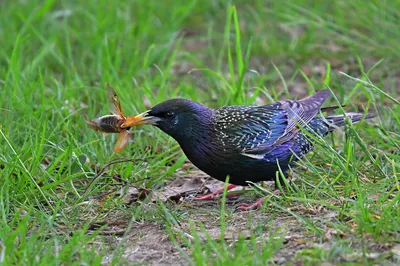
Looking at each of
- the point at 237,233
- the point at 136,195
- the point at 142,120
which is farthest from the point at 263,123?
the point at 237,233

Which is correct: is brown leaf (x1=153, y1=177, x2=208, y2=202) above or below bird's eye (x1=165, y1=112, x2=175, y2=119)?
below

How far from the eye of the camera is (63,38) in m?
8.82

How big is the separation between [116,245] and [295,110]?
1.94 m

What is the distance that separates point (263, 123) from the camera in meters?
5.87

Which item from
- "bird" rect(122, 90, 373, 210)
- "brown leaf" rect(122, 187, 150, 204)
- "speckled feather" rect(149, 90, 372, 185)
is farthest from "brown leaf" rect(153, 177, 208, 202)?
"speckled feather" rect(149, 90, 372, 185)

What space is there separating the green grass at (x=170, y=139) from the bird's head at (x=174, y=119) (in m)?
0.48

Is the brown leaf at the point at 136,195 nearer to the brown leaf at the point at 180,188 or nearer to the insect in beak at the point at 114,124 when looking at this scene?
the brown leaf at the point at 180,188

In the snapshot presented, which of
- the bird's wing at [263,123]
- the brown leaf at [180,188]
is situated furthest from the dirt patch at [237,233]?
the bird's wing at [263,123]

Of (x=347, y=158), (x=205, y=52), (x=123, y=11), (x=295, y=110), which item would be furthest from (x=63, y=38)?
(x=347, y=158)

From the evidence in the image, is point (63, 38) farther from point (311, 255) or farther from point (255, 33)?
point (311, 255)

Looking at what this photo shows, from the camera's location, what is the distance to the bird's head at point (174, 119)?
18.1 ft

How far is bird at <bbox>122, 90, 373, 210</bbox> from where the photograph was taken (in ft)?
18.1

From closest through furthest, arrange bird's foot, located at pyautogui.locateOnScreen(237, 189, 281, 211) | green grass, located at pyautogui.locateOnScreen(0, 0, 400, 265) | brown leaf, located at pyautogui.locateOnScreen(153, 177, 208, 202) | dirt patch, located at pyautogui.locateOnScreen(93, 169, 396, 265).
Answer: dirt patch, located at pyautogui.locateOnScreen(93, 169, 396, 265) → green grass, located at pyautogui.locateOnScreen(0, 0, 400, 265) → bird's foot, located at pyautogui.locateOnScreen(237, 189, 281, 211) → brown leaf, located at pyautogui.locateOnScreen(153, 177, 208, 202)

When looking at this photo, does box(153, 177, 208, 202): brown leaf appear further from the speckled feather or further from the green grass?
the speckled feather
